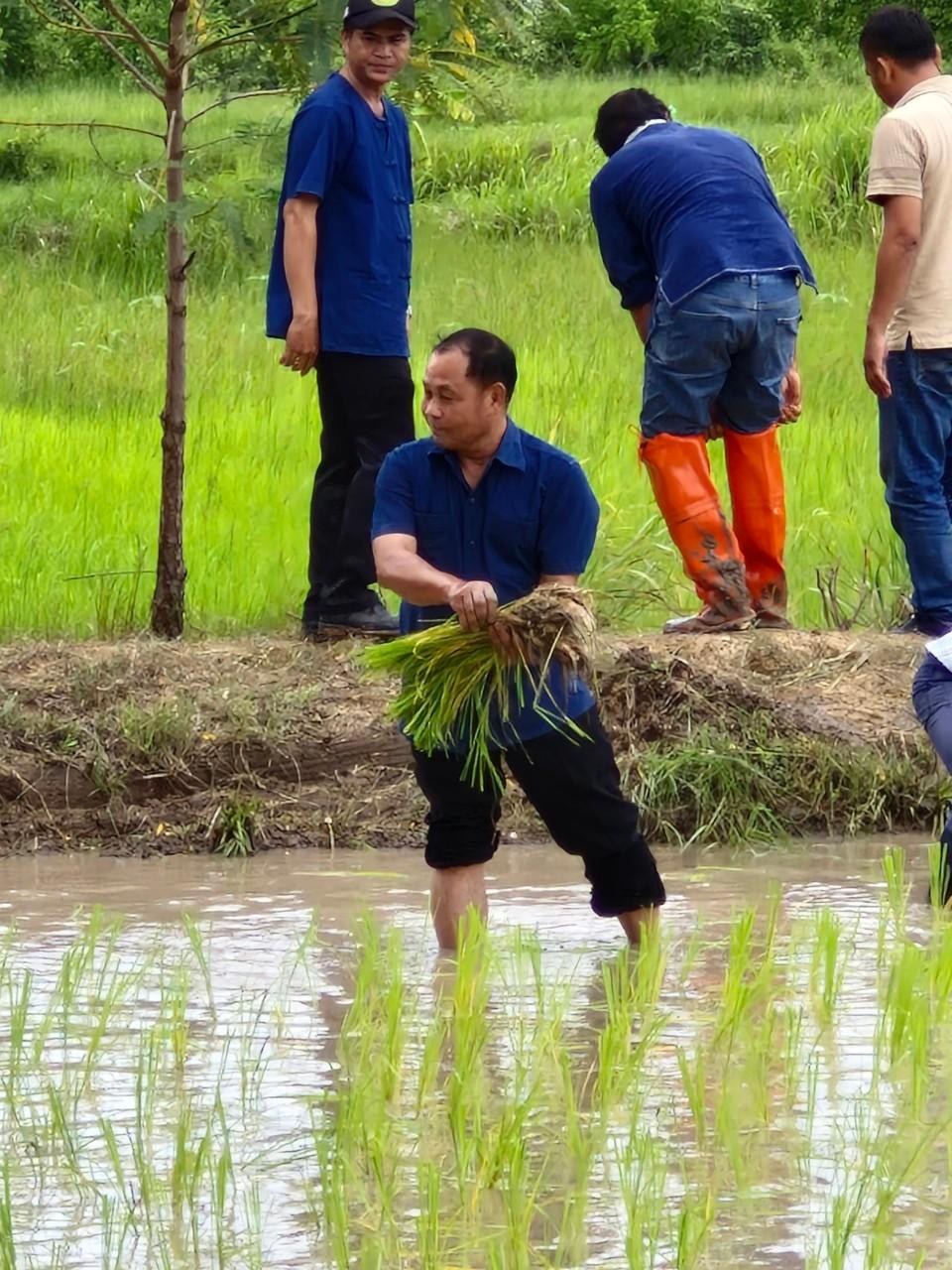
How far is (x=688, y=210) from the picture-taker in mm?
6633

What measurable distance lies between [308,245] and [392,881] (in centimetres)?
179

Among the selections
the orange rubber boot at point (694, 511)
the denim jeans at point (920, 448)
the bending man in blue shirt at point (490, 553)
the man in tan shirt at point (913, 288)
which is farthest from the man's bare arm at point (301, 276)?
the bending man in blue shirt at point (490, 553)

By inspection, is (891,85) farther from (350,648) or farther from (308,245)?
(350,648)

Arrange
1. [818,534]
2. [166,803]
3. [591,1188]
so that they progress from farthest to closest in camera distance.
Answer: [818,534]
[166,803]
[591,1188]

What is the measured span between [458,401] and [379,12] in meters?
2.14

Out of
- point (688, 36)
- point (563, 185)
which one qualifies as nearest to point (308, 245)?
point (563, 185)

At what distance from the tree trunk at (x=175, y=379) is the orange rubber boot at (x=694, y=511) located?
4.57 ft

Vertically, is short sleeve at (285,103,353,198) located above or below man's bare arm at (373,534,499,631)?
above

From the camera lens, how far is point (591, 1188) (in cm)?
360

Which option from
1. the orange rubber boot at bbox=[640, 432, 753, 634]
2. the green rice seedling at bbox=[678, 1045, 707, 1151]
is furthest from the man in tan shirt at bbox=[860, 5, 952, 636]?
the green rice seedling at bbox=[678, 1045, 707, 1151]

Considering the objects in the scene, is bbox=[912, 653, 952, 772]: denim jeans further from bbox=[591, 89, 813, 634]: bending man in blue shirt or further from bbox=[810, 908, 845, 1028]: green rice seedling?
bbox=[591, 89, 813, 634]: bending man in blue shirt

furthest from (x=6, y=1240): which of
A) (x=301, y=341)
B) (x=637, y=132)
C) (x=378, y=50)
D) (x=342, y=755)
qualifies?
(x=637, y=132)

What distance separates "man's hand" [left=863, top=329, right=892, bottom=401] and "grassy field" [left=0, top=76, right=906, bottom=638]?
909 millimetres

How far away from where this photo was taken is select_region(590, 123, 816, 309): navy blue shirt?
21.8ft
